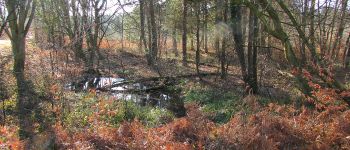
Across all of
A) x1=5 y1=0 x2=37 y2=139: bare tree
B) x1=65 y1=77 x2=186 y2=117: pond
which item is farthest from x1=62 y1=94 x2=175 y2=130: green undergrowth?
x1=5 y1=0 x2=37 y2=139: bare tree

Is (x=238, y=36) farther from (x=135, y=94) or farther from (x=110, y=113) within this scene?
(x=110, y=113)

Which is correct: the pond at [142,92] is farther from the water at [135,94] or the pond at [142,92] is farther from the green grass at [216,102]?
the green grass at [216,102]

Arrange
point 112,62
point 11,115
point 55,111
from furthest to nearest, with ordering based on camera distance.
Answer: point 112,62 < point 11,115 < point 55,111

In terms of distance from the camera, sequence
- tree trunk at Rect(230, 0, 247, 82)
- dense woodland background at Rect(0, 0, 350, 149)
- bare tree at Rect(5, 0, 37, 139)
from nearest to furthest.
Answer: dense woodland background at Rect(0, 0, 350, 149), bare tree at Rect(5, 0, 37, 139), tree trunk at Rect(230, 0, 247, 82)

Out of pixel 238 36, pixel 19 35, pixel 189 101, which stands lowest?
pixel 189 101

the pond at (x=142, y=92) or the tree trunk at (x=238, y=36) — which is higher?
the tree trunk at (x=238, y=36)

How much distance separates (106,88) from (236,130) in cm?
975

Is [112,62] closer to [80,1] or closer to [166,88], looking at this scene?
[80,1]

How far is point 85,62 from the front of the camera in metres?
25.4

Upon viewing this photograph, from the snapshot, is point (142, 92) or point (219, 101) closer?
point (219, 101)

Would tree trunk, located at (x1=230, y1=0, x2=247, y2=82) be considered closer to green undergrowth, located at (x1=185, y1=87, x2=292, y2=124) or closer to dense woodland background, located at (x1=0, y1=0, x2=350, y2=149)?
dense woodland background, located at (x1=0, y1=0, x2=350, y2=149)

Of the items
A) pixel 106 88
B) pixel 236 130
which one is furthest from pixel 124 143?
pixel 106 88

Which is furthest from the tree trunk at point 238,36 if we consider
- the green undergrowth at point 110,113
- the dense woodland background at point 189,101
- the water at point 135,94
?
the green undergrowth at point 110,113

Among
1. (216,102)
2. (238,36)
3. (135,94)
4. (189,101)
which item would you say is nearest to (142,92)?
(135,94)
